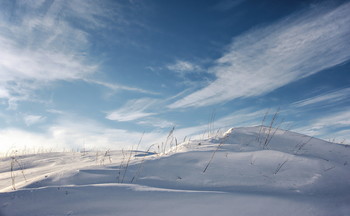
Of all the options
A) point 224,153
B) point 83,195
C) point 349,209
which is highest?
point 224,153

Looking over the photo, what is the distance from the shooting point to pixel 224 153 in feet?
11.4

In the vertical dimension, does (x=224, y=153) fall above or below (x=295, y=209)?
above

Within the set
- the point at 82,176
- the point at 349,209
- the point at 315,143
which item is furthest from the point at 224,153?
the point at 315,143

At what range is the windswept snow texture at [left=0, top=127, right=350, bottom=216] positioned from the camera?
74.0 inches

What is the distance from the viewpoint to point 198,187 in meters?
2.47

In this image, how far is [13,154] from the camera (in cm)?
630

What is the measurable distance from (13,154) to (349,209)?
25.7 feet

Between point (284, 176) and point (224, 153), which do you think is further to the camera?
point (224, 153)

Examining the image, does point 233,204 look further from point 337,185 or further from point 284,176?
point 337,185

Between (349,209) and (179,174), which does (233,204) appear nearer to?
(179,174)

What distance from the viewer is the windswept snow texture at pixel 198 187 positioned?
1.88 meters

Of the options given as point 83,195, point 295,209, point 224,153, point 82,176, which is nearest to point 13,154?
point 82,176

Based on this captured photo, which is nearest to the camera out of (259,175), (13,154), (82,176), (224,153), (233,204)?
(233,204)

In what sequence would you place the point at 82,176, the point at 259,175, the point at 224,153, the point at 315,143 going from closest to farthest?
the point at 82,176
the point at 259,175
the point at 224,153
the point at 315,143
